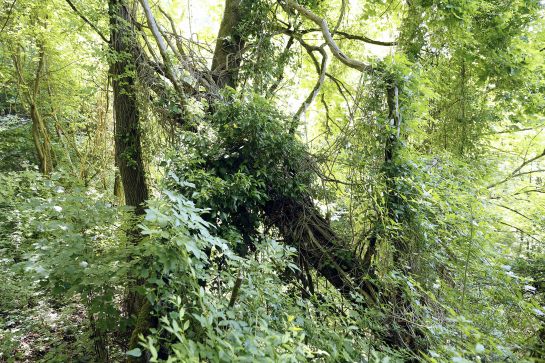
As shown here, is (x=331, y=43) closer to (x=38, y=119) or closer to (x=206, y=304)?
(x=206, y=304)

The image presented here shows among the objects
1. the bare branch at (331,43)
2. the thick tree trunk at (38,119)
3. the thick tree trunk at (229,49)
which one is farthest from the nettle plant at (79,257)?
the thick tree trunk at (38,119)

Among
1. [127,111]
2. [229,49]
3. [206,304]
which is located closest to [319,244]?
[206,304]

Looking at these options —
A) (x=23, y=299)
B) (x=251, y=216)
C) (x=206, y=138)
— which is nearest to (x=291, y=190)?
(x=251, y=216)

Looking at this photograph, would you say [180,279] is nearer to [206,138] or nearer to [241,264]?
[241,264]

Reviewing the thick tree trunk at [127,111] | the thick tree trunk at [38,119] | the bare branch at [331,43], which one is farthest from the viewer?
the thick tree trunk at [38,119]

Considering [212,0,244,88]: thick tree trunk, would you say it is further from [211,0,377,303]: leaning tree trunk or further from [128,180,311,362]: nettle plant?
[128,180,311,362]: nettle plant

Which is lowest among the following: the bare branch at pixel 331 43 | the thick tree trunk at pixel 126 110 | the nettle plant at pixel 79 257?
the nettle plant at pixel 79 257

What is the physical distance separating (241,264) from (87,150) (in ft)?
27.0

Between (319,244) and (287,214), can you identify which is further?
(287,214)

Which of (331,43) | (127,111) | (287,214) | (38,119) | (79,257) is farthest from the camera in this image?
(38,119)

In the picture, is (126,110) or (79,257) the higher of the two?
(126,110)

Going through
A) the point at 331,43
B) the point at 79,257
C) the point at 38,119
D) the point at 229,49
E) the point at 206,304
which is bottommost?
the point at 79,257

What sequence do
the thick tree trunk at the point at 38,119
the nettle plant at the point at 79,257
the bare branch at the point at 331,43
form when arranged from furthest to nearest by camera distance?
the thick tree trunk at the point at 38,119 < the bare branch at the point at 331,43 < the nettle plant at the point at 79,257

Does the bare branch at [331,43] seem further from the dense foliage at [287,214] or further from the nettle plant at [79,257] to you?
the nettle plant at [79,257]
